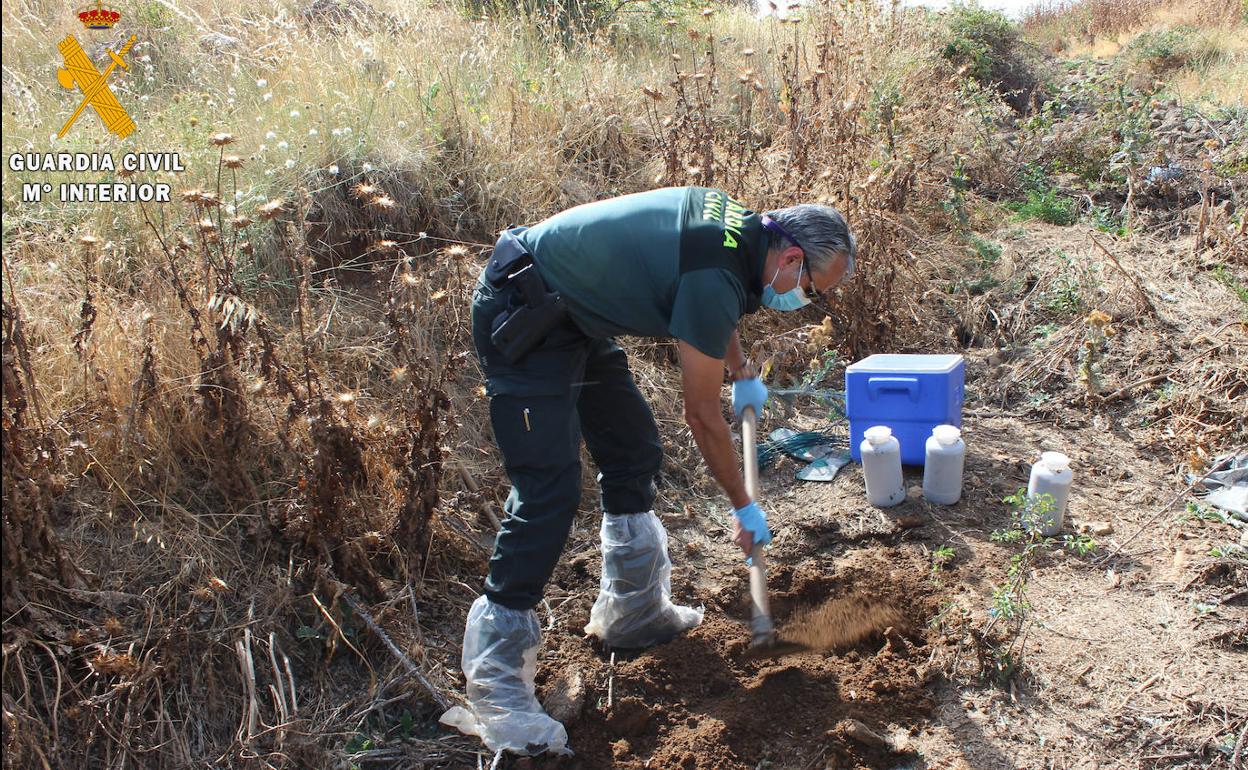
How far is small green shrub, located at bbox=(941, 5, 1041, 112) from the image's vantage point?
962 cm

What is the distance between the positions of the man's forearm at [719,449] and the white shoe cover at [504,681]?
2.41 ft

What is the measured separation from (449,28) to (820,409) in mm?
4608

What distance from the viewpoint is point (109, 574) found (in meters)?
A: 2.98

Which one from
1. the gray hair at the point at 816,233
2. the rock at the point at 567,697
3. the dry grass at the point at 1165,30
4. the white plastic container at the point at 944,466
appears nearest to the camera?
the gray hair at the point at 816,233

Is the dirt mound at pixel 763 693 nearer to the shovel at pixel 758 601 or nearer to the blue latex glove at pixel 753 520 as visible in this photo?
the shovel at pixel 758 601

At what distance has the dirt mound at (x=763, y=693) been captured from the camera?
2.81 m

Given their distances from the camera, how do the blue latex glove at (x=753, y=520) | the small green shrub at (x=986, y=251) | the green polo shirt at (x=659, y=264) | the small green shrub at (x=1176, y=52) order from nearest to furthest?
1. the green polo shirt at (x=659, y=264)
2. the blue latex glove at (x=753, y=520)
3. the small green shrub at (x=986, y=251)
4. the small green shrub at (x=1176, y=52)

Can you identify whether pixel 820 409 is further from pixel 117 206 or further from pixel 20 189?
pixel 20 189

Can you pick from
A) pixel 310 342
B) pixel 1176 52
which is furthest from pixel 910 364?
pixel 1176 52

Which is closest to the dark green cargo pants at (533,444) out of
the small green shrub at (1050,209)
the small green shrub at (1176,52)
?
the small green shrub at (1050,209)

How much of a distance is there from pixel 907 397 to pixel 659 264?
211cm

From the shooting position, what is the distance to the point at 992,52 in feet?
32.4

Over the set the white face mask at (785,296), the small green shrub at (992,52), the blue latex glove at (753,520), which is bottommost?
the blue latex glove at (753,520)

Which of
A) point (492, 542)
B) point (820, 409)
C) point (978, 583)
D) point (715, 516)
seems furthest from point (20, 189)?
point (978, 583)
